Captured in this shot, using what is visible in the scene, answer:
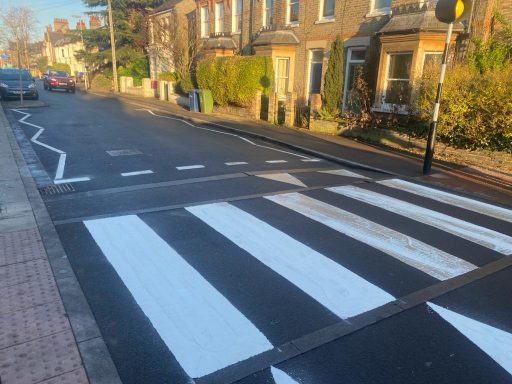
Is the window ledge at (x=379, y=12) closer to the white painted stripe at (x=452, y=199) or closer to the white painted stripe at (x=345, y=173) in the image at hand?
the white painted stripe at (x=345, y=173)

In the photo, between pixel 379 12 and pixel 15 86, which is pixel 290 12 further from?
pixel 15 86

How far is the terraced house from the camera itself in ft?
44.9

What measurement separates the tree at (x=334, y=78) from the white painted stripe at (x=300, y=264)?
1104 centimetres

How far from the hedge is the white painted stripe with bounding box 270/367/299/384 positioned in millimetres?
17564

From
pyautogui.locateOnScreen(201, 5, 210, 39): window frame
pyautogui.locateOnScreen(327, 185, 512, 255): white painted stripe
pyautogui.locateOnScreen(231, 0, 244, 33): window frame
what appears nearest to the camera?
pyautogui.locateOnScreen(327, 185, 512, 255): white painted stripe

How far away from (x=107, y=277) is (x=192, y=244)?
1159mm

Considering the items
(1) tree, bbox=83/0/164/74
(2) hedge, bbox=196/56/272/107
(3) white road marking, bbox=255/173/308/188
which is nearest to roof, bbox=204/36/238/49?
(2) hedge, bbox=196/56/272/107

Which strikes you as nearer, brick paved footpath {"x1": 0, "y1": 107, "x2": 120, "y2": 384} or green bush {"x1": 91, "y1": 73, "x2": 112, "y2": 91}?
brick paved footpath {"x1": 0, "y1": 107, "x2": 120, "y2": 384}

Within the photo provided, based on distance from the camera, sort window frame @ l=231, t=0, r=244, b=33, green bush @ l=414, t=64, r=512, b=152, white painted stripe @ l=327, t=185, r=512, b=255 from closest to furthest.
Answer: white painted stripe @ l=327, t=185, r=512, b=255
green bush @ l=414, t=64, r=512, b=152
window frame @ l=231, t=0, r=244, b=33

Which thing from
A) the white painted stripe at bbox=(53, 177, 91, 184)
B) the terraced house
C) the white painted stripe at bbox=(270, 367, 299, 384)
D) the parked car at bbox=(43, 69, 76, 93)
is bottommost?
the white painted stripe at bbox=(53, 177, 91, 184)

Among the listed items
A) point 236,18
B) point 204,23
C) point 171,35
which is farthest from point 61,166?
point 204,23

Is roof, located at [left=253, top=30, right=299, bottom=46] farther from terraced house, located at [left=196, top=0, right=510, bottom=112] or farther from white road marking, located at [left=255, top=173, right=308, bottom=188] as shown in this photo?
white road marking, located at [left=255, top=173, right=308, bottom=188]

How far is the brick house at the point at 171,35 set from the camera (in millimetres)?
28000

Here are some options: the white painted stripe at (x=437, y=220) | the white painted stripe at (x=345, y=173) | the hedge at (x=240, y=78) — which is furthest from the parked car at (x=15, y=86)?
the white painted stripe at (x=437, y=220)
